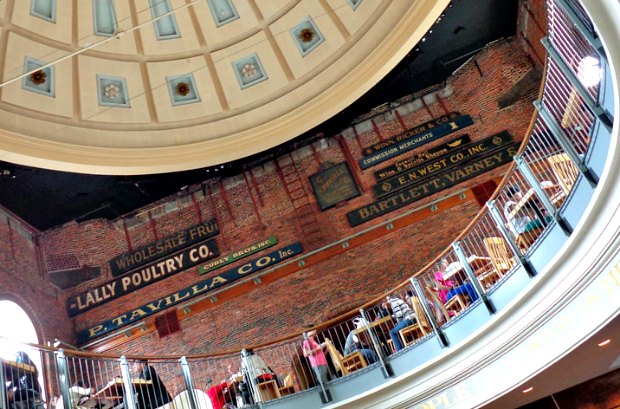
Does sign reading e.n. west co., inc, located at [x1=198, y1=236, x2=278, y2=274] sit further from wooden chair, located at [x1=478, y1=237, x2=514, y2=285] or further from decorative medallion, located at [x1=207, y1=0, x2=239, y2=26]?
wooden chair, located at [x1=478, y1=237, x2=514, y2=285]

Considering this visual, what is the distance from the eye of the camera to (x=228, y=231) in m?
18.1

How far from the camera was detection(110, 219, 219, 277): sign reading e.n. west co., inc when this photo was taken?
1800 cm

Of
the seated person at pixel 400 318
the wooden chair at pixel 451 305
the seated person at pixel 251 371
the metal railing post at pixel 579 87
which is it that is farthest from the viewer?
the seated person at pixel 251 371

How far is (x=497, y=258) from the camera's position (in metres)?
11.1

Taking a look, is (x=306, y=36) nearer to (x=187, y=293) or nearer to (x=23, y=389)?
(x=187, y=293)

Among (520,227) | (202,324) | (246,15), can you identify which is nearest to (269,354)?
(202,324)

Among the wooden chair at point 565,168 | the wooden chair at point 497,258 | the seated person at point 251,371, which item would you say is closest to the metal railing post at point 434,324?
the wooden chair at point 497,258

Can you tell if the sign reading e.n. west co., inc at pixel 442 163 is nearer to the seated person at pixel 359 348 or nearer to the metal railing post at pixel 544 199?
the seated person at pixel 359 348

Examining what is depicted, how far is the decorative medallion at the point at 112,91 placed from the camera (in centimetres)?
1688

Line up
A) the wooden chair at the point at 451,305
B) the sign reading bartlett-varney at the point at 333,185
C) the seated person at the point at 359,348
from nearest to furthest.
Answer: the wooden chair at the point at 451,305 → the seated person at the point at 359,348 → the sign reading bartlett-varney at the point at 333,185

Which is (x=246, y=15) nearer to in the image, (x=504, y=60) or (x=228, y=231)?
(x=228, y=231)

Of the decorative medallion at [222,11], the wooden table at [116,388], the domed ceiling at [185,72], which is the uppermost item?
the decorative medallion at [222,11]

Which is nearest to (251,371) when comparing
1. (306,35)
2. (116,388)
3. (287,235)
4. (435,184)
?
(116,388)

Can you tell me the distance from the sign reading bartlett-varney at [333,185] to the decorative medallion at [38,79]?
24.2ft
